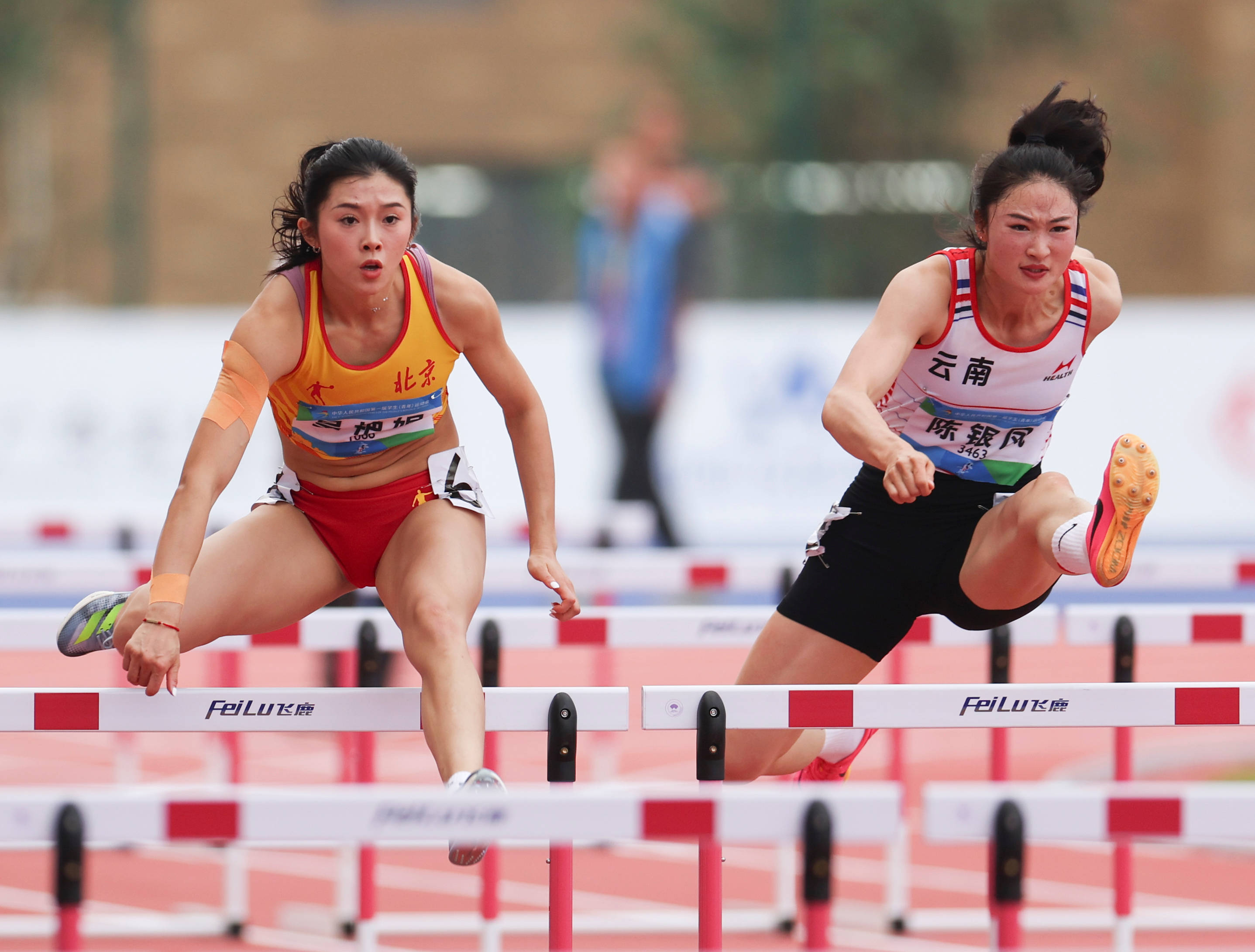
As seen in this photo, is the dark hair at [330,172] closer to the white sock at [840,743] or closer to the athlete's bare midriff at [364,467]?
the athlete's bare midriff at [364,467]

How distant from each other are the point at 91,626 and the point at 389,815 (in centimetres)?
141

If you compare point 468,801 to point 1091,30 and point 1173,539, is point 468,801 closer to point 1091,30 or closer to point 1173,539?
point 1173,539

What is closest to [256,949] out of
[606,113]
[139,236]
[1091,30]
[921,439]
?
[921,439]

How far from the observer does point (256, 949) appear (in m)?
4.79

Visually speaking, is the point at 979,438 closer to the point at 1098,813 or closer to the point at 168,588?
the point at 1098,813

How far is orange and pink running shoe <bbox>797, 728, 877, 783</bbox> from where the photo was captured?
4.21m

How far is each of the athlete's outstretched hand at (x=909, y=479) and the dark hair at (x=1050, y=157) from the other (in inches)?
29.5

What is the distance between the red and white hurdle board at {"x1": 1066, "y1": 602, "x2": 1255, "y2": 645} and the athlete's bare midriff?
5.57 ft

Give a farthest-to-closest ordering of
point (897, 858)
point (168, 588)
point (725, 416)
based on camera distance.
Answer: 1. point (725, 416)
2. point (897, 858)
3. point (168, 588)

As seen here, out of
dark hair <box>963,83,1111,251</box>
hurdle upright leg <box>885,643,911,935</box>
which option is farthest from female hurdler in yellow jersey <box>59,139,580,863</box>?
hurdle upright leg <box>885,643,911,935</box>

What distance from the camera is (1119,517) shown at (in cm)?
331

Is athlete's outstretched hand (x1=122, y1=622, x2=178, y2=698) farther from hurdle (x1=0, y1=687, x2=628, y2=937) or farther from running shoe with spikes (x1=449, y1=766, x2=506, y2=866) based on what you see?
running shoe with spikes (x1=449, y1=766, x2=506, y2=866)

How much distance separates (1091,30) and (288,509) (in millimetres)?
16398

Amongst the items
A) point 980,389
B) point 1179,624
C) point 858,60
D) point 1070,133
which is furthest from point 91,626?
point 858,60
